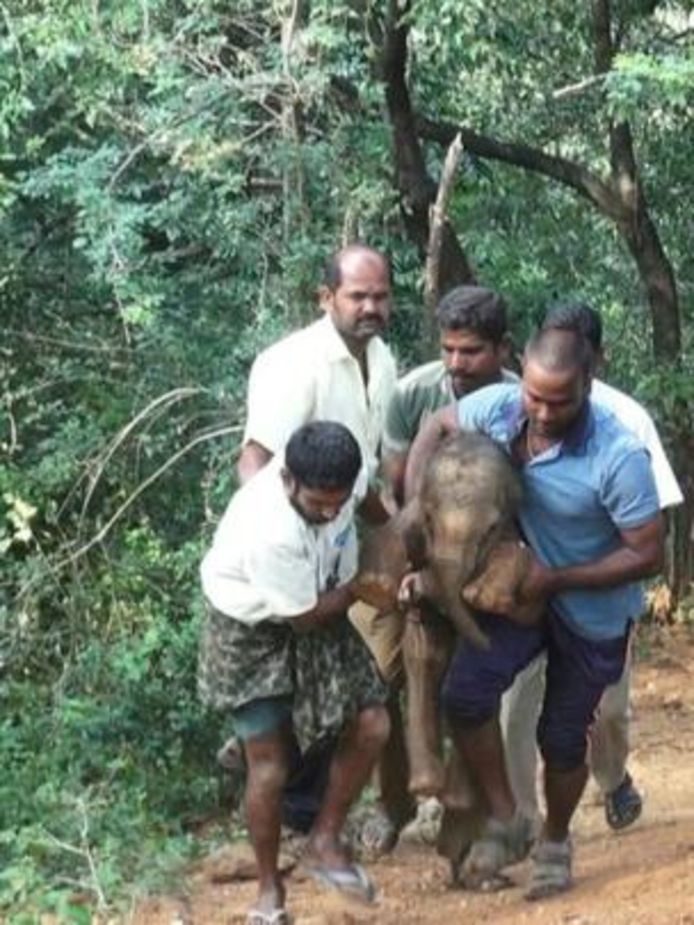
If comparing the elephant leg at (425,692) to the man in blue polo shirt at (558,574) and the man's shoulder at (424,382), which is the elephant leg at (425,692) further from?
the man's shoulder at (424,382)

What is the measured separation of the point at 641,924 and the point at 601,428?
1257 mm

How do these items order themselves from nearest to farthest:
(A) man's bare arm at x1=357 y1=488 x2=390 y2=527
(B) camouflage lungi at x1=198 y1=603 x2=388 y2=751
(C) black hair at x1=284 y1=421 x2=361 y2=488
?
(C) black hair at x1=284 y1=421 x2=361 y2=488 < (B) camouflage lungi at x1=198 y1=603 x2=388 y2=751 < (A) man's bare arm at x1=357 y1=488 x2=390 y2=527

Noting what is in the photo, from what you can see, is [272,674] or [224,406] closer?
[272,674]

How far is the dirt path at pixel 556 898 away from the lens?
4965mm

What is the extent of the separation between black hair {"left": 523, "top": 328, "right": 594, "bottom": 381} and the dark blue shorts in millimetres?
715

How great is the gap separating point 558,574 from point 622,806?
148 cm

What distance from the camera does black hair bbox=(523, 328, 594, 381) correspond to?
468 cm

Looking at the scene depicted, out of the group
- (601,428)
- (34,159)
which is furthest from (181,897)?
(34,159)

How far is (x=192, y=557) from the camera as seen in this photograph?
766cm

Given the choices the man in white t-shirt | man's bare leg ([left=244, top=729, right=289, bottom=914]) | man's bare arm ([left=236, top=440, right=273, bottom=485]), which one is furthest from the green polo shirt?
man's bare leg ([left=244, top=729, right=289, bottom=914])

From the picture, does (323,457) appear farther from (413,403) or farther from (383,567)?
(413,403)

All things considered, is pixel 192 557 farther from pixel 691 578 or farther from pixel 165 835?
pixel 691 578

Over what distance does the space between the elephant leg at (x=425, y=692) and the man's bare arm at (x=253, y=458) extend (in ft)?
1.93

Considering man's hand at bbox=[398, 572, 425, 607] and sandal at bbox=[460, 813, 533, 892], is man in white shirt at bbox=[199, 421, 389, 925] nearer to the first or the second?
man's hand at bbox=[398, 572, 425, 607]
